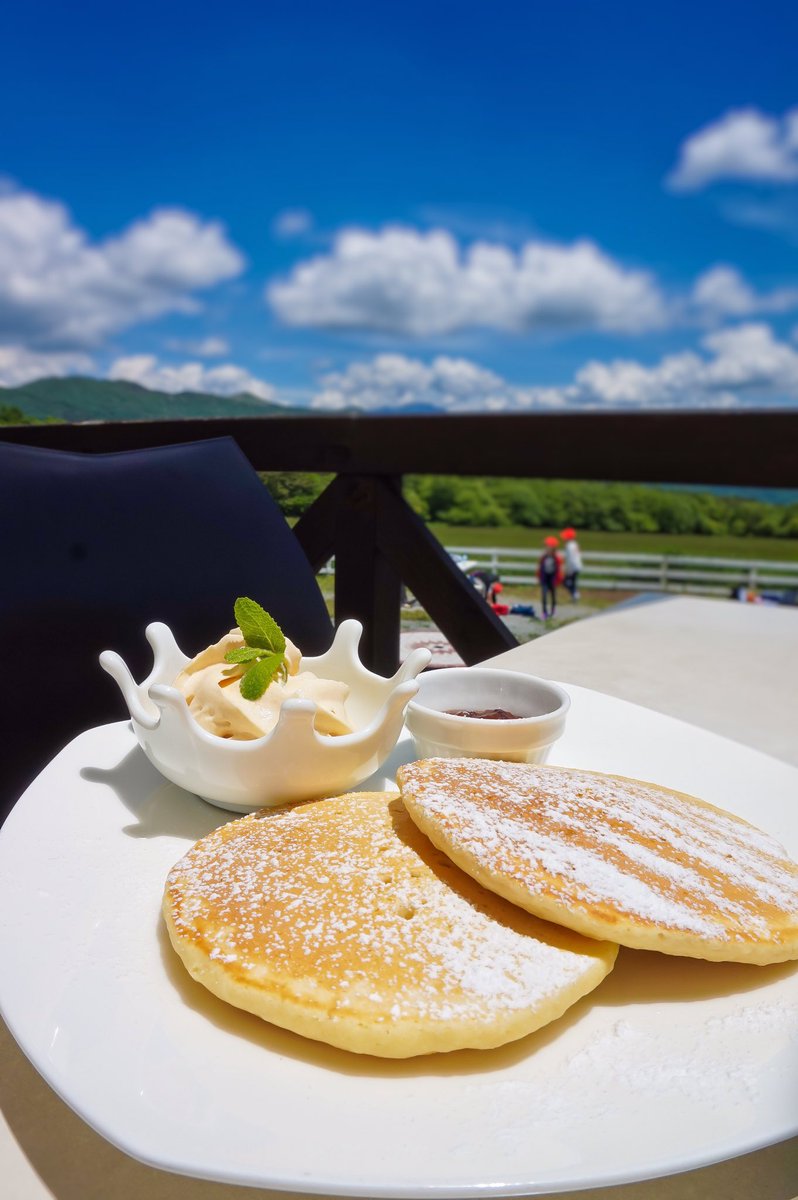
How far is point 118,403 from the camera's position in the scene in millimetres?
3270

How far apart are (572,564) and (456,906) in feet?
9.77

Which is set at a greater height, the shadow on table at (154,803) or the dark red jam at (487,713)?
the dark red jam at (487,713)

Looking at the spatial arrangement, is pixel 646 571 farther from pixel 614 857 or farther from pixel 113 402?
pixel 614 857

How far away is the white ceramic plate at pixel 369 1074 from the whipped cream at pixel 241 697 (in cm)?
25

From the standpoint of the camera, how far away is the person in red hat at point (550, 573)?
295cm

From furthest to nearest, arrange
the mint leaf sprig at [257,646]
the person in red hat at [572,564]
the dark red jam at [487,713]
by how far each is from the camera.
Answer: the person in red hat at [572,564] → the dark red jam at [487,713] → the mint leaf sprig at [257,646]

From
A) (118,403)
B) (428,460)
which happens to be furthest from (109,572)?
(118,403)

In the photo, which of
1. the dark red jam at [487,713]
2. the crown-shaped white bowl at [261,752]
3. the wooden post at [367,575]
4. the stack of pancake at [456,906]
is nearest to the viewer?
the stack of pancake at [456,906]

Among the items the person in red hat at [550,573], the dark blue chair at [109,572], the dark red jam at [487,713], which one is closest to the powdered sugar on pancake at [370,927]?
the dark red jam at [487,713]

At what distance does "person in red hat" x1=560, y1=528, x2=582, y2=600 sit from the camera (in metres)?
3.32

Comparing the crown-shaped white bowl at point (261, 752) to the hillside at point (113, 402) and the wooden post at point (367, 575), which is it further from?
the hillside at point (113, 402)

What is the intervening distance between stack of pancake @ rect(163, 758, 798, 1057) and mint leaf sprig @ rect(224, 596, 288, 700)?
0.80 ft

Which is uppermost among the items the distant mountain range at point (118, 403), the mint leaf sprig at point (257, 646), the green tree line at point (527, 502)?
the distant mountain range at point (118, 403)

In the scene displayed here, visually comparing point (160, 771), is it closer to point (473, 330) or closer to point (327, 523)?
point (327, 523)
